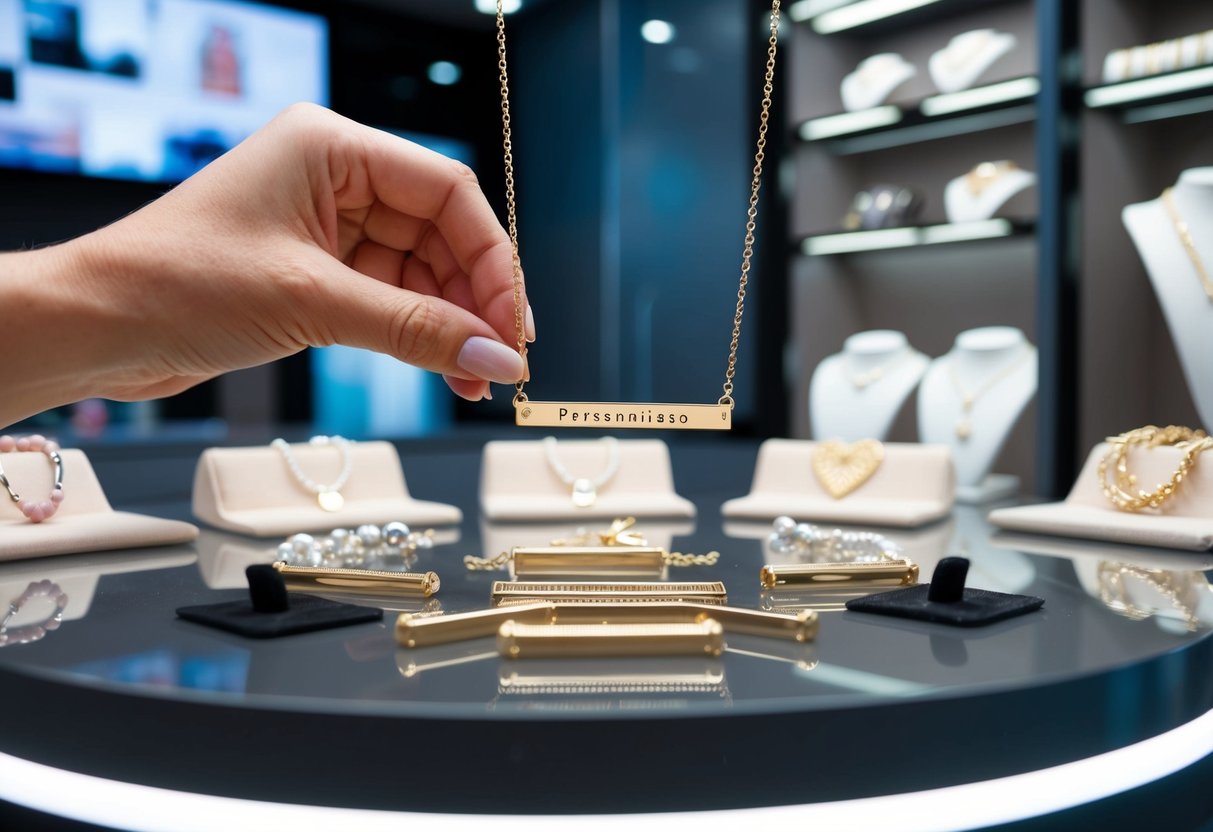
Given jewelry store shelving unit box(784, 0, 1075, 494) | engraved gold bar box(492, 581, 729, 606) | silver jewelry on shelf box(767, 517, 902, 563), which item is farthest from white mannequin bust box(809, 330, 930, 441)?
engraved gold bar box(492, 581, 729, 606)

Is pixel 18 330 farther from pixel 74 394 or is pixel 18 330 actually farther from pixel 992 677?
pixel 992 677

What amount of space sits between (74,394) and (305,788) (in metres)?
0.49

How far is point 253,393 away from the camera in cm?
432

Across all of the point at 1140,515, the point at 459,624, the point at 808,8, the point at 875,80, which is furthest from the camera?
the point at 808,8

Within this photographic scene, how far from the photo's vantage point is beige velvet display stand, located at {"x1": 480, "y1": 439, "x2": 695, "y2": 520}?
2.56 metres

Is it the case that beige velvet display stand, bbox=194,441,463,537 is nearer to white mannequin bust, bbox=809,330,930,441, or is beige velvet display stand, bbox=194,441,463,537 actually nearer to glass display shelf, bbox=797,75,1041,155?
white mannequin bust, bbox=809,330,930,441

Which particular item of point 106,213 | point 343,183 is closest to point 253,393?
point 106,213

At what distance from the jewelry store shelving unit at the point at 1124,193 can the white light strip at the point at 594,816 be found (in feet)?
7.71

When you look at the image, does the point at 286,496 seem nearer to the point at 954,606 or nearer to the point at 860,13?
the point at 954,606

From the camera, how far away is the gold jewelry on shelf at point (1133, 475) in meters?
2.24

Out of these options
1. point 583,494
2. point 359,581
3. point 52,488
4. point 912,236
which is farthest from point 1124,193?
point 52,488

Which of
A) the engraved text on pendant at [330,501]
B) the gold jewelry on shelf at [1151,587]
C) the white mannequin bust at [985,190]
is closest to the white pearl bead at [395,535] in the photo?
the engraved text on pendant at [330,501]

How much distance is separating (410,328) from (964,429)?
2426 millimetres

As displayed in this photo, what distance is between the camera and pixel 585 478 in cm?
264
